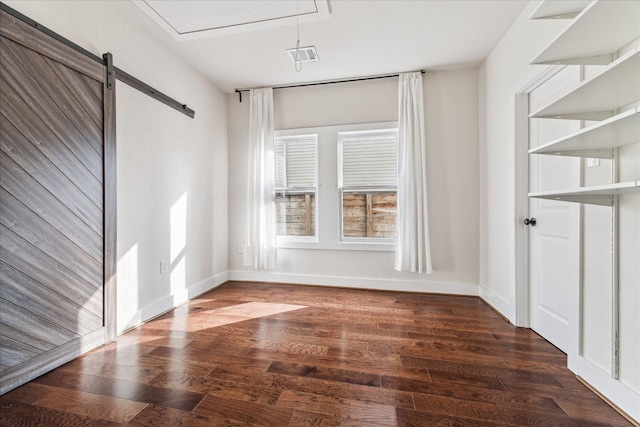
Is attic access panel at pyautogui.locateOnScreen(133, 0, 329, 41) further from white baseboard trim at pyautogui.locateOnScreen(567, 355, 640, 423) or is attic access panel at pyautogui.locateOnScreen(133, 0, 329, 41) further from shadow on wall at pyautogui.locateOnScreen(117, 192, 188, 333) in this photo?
white baseboard trim at pyautogui.locateOnScreen(567, 355, 640, 423)

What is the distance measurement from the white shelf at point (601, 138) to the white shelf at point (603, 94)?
0.57ft

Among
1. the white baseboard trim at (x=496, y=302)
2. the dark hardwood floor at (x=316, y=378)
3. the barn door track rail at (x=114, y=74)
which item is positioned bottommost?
the dark hardwood floor at (x=316, y=378)

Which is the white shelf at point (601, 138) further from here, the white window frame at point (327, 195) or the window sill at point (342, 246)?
the white window frame at point (327, 195)

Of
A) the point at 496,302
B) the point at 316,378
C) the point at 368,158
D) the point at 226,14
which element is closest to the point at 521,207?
the point at 496,302

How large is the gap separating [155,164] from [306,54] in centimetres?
182

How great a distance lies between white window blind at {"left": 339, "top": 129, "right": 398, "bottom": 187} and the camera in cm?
334

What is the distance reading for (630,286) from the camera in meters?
1.31

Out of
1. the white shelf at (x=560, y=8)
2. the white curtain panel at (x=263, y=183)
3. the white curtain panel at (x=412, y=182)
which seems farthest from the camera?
the white curtain panel at (x=263, y=183)

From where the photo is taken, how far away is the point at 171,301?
274cm

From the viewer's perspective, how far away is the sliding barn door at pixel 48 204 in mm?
1490

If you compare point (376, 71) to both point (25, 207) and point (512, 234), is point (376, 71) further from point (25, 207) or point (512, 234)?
point (25, 207)

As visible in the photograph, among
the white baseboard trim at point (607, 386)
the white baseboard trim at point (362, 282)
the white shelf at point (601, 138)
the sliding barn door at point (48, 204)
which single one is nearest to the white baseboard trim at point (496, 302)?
the white baseboard trim at point (362, 282)

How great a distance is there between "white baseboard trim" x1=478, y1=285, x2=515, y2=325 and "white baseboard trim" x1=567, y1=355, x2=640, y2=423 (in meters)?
0.76

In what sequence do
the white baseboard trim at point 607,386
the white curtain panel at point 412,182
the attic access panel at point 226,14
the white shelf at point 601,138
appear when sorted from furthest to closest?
the white curtain panel at point 412,182
the attic access panel at point 226,14
the white baseboard trim at point 607,386
the white shelf at point 601,138
